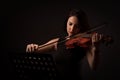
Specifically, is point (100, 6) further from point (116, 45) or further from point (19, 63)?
point (19, 63)

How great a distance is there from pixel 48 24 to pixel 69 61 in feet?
1.54

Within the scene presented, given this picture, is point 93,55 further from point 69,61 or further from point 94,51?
point 69,61

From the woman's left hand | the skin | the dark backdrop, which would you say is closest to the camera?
the woman's left hand

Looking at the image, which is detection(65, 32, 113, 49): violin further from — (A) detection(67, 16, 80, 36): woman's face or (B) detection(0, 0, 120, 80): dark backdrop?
(B) detection(0, 0, 120, 80): dark backdrop

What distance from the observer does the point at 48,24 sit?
77.0 inches

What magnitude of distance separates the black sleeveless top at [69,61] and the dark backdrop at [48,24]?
187mm

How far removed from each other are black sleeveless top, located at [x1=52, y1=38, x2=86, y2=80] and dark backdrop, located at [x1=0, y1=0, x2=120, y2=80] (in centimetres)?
19

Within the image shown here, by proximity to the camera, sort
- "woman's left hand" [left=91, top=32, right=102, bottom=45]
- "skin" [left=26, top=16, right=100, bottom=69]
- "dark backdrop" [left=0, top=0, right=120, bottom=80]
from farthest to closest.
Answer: "dark backdrop" [left=0, top=0, right=120, bottom=80] < "skin" [left=26, top=16, right=100, bottom=69] < "woman's left hand" [left=91, top=32, right=102, bottom=45]

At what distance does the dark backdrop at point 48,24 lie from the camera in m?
1.69

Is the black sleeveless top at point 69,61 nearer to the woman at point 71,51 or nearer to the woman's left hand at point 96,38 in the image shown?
the woman at point 71,51

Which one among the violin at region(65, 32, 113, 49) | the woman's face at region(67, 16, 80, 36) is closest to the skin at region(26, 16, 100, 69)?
the woman's face at region(67, 16, 80, 36)

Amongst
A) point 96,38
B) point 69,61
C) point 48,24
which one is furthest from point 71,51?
→ point 48,24

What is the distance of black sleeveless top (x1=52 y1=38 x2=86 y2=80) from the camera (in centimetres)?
158

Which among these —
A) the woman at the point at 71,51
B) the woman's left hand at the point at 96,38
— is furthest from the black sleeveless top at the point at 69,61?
the woman's left hand at the point at 96,38
